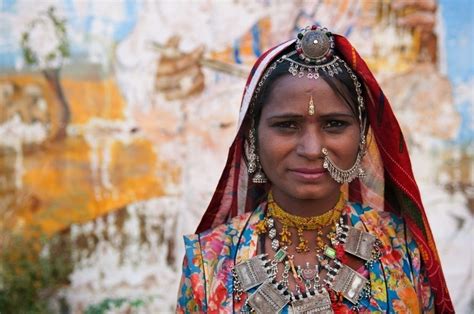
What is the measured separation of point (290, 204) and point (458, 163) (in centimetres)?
278

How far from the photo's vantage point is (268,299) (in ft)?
6.55

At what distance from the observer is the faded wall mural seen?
454 centimetres

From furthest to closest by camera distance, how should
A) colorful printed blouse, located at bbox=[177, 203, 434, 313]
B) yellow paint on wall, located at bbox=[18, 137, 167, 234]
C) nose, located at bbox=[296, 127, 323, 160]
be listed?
yellow paint on wall, located at bbox=[18, 137, 167, 234]
colorful printed blouse, located at bbox=[177, 203, 434, 313]
nose, located at bbox=[296, 127, 323, 160]

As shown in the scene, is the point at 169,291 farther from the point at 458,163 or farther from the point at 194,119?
the point at 458,163

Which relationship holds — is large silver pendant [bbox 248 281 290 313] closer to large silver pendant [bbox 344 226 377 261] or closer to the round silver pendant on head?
large silver pendant [bbox 344 226 377 261]

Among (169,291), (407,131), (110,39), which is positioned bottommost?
(169,291)

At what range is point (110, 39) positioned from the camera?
459 centimetres

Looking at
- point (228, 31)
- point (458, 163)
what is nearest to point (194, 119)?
point (228, 31)

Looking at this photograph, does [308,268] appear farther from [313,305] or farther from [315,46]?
[315,46]

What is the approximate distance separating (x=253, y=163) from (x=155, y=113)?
2.55m

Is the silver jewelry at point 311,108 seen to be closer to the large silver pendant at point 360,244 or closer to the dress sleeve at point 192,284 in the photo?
the large silver pendant at point 360,244

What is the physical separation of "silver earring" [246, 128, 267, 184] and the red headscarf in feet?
0.14

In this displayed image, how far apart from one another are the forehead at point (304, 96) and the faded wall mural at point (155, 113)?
8.51 feet

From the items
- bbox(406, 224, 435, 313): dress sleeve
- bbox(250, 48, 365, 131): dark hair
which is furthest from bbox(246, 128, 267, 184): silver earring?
bbox(406, 224, 435, 313): dress sleeve
